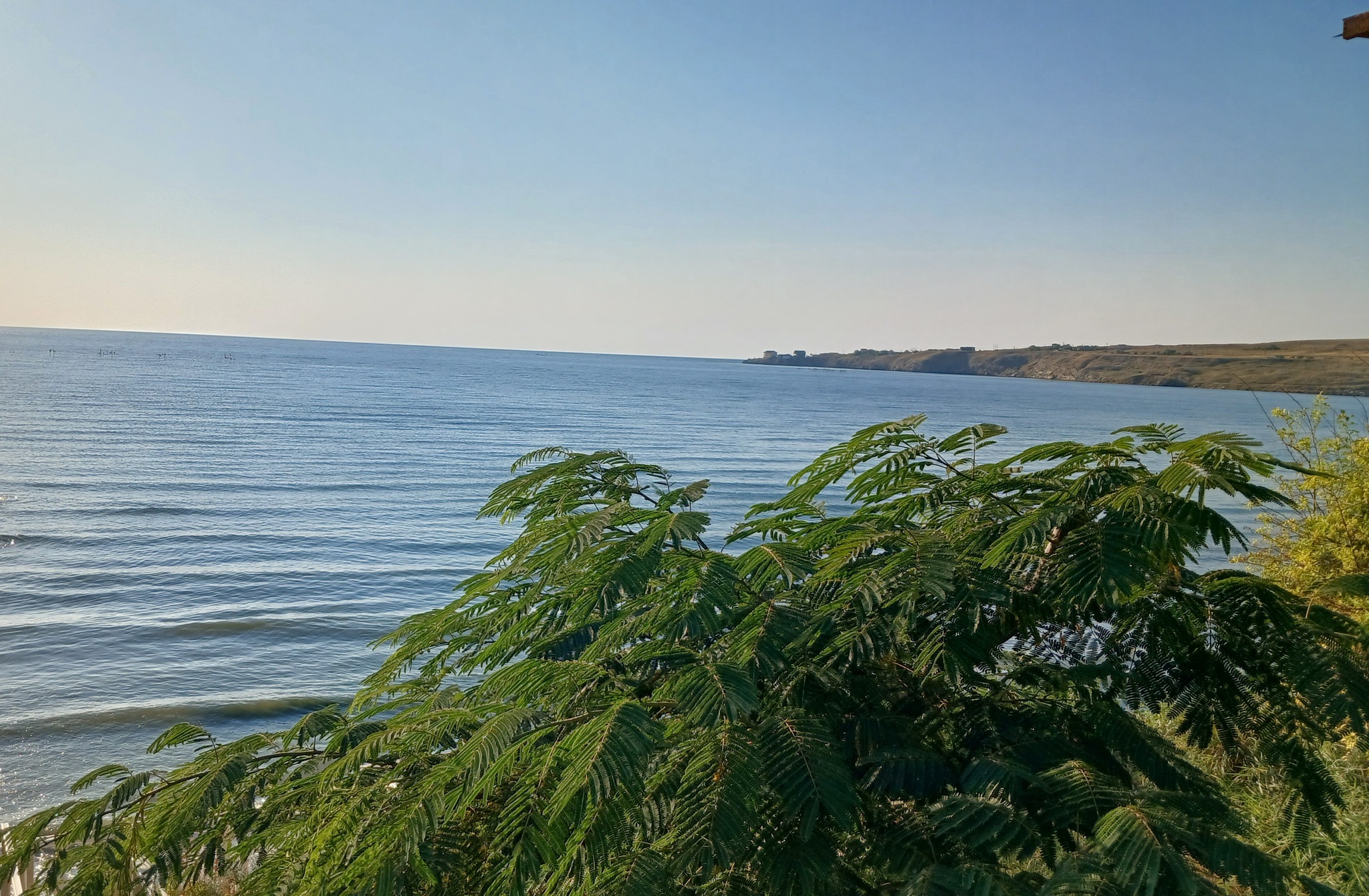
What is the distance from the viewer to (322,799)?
196 cm

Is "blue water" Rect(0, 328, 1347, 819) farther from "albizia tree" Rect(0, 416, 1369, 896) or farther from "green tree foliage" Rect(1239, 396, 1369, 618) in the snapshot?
"green tree foliage" Rect(1239, 396, 1369, 618)

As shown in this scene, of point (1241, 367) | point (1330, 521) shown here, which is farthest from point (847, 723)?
point (1241, 367)

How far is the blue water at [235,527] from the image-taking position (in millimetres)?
17000

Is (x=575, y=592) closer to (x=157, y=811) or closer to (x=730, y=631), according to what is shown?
(x=730, y=631)

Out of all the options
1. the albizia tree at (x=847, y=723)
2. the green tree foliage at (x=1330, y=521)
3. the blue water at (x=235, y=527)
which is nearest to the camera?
the albizia tree at (x=847, y=723)

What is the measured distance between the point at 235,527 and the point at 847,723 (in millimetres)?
33757

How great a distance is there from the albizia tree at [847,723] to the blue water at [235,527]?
14783 millimetres

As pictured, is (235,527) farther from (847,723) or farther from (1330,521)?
(847,723)

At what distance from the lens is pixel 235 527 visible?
102 feet

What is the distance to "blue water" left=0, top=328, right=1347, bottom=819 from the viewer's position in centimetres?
1700

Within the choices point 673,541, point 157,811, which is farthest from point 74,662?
point 673,541

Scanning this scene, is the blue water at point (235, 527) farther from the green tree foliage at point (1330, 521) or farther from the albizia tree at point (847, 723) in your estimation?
the green tree foliage at point (1330, 521)

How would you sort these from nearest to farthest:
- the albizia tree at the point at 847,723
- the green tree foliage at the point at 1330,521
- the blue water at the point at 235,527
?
1. the albizia tree at the point at 847,723
2. the green tree foliage at the point at 1330,521
3. the blue water at the point at 235,527

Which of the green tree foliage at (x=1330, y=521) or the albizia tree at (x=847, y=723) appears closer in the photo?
the albizia tree at (x=847, y=723)
